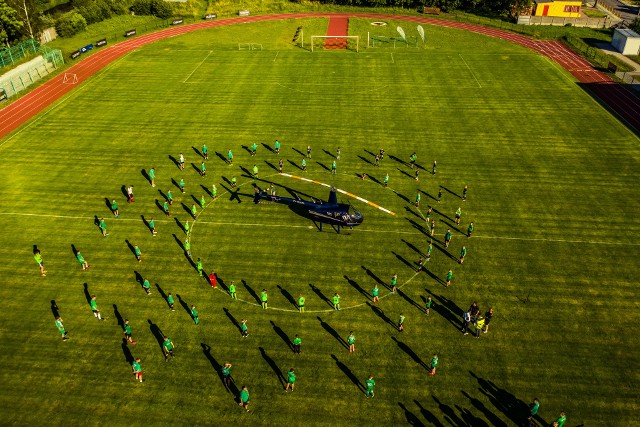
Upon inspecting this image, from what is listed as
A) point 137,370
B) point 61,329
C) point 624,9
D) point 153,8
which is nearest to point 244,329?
point 137,370

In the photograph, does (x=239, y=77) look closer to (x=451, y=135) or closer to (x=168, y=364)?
(x=451, y=135)

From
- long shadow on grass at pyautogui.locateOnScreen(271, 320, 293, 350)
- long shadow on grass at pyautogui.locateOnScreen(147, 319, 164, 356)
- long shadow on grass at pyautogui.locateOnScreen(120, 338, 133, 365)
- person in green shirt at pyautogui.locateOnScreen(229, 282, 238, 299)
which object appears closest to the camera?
long shadow on grass at pyautogui.locateOnScreen(120, 338, 133, 365)

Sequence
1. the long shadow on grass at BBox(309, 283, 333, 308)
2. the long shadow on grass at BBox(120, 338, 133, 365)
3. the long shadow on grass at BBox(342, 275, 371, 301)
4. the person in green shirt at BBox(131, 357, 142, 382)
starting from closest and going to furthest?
the person in green shirt at BBox(131, 357, 142, 382)
the long shadow on grass at BBox(120, 338, 133, 365)
the long shadow on grass at BBox(309, 283, 333, 308)
the long shadow on grass at BBox(342, 275, 371, 301)

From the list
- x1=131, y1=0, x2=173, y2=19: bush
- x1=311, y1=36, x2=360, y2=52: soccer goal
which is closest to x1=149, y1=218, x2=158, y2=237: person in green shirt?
x1=311, y1=36, x2=360, y2=52: soccer goal

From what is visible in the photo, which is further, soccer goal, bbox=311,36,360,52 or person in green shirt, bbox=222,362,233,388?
soccer goal, bbox=311,36,360,52

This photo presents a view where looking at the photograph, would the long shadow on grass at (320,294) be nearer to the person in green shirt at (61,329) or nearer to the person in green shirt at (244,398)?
the person in green shirt at (244,398)

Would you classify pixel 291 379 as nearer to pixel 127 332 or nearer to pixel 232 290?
pixel 232 290

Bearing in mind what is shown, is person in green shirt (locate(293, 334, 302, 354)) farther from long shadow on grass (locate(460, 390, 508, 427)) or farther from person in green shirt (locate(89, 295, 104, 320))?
person in green shirt (locate(89, 295, 104, 320))
